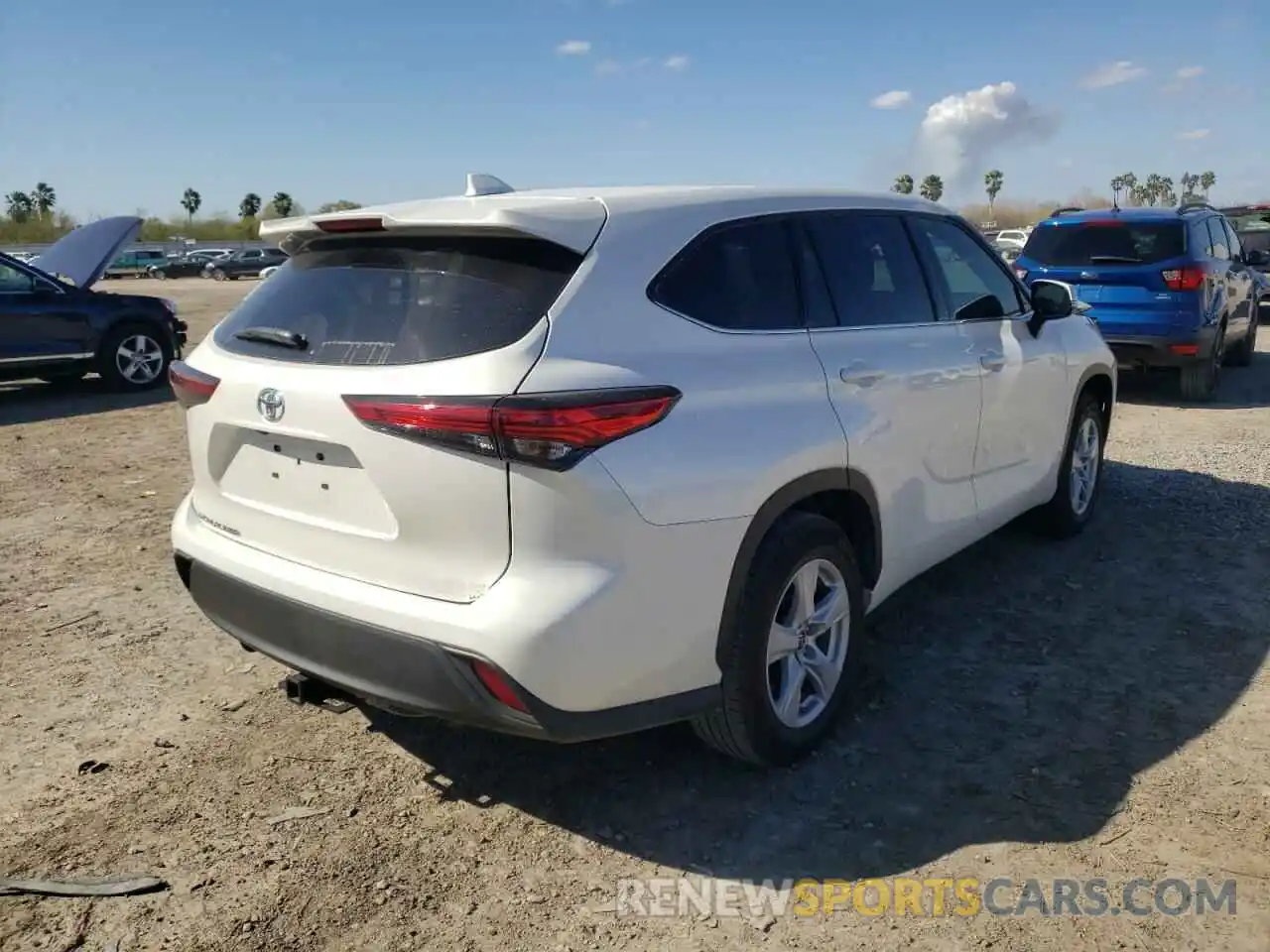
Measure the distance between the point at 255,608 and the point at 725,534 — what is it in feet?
4.56

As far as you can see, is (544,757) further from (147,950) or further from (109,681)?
(109,681)

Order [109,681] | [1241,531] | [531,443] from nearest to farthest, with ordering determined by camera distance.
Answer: [531,443] < [109,681] < [1241,531]

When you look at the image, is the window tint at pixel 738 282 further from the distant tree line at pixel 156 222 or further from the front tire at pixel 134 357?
the distant tree line at pixel 156 222

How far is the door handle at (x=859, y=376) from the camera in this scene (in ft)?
11.1

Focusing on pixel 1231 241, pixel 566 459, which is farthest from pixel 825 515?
pixel 1231 241

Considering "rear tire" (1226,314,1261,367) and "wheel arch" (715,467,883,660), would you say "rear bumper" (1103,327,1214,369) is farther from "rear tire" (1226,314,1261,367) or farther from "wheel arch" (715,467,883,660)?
"wheel arch" (715,467,883,660)

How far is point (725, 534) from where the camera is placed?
2842 mm

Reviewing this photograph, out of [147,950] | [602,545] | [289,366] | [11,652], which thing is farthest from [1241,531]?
[11,652]

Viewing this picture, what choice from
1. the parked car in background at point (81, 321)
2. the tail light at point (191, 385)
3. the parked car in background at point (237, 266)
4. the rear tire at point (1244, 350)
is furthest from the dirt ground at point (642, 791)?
the parked car in background at point (237, 266)

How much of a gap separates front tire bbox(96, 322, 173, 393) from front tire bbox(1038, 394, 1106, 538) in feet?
33.2

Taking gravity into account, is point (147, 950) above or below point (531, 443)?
below

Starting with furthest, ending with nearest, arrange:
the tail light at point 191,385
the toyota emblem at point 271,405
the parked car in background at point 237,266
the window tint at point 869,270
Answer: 1. the parked car in background at point 237,266
2. the window tint at point 869,270
3. the tail light at point 191,385
4. the toyota emblem at point 271,405

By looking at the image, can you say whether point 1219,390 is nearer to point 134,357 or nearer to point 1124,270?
point 1124,270

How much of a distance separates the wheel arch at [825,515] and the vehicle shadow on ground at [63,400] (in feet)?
30.5
